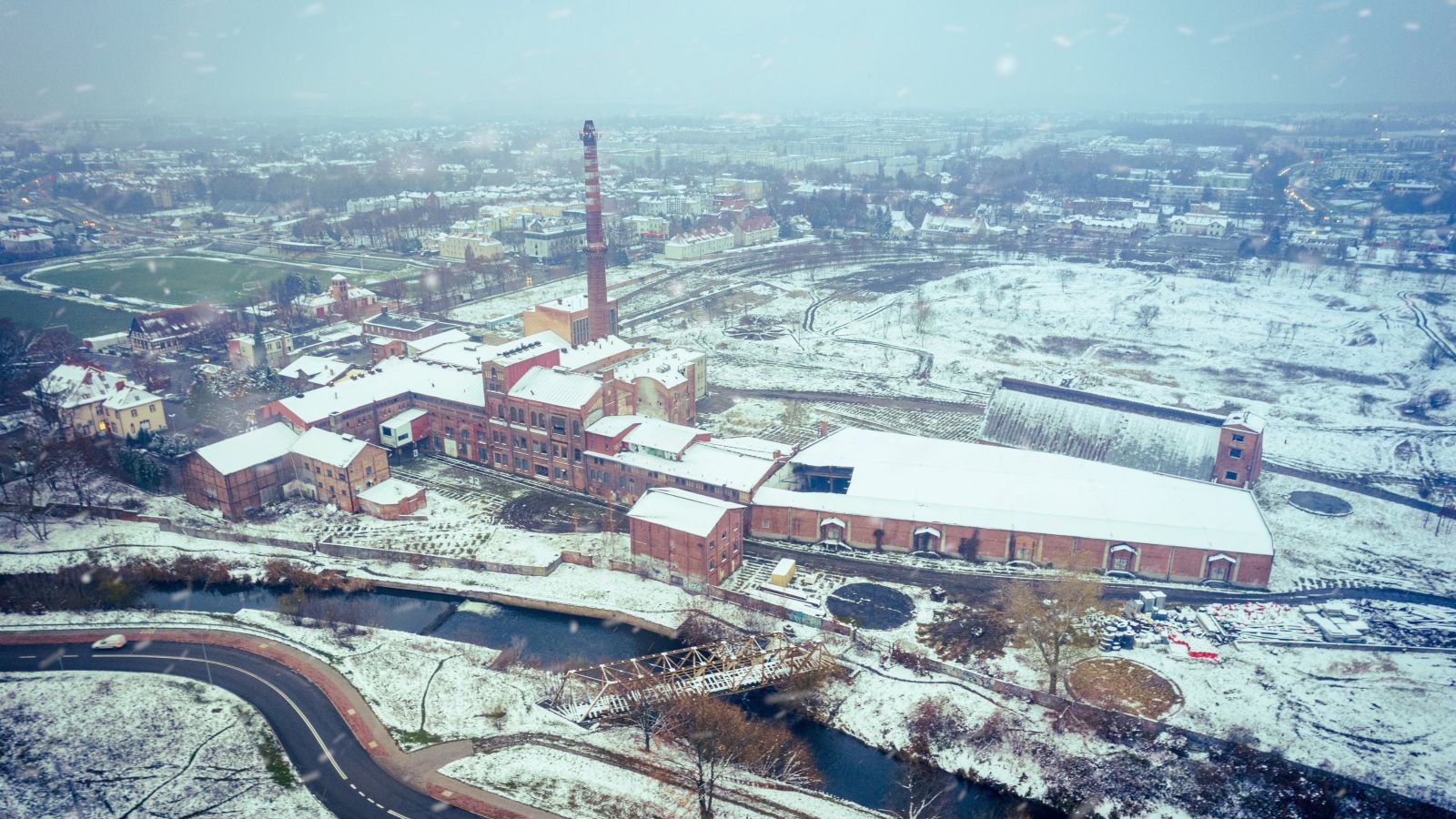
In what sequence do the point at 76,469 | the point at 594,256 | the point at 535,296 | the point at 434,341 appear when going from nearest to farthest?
the point at 76,469 < the point at 594,256 < the point at 434,341 < the point at 535,296

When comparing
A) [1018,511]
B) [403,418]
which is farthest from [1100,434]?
[403,418]

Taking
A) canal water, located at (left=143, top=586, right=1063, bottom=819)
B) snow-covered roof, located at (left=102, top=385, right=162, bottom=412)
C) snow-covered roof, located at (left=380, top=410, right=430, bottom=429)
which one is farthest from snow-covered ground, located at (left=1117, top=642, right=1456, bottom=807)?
snow-covered roof, located at (left=102, top=385, right=162, bottom=412)

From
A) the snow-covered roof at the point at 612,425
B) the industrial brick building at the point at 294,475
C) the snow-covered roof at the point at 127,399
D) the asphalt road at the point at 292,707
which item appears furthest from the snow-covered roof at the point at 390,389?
the asphalt road at the point at 292,707

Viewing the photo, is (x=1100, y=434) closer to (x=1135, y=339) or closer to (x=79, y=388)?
(x=1135, y=339)

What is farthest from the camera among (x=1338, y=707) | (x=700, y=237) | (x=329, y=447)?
(x=700, y=237)

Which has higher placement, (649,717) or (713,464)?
(713,464)

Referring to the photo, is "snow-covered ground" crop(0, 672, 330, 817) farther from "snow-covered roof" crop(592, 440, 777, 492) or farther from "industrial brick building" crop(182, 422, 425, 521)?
"snow-covered roof" crop(592, 440, 777, 492)
